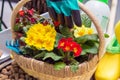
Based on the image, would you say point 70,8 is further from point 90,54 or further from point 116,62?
point 116,62

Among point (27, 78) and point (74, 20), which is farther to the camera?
point (27, 78)

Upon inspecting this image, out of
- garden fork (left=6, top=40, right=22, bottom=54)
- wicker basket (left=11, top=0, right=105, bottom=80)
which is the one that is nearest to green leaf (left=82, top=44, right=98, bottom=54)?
wicker basket (left=11, top=0, right=105, bottom=80)

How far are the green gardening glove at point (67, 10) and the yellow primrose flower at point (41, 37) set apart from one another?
40 mm

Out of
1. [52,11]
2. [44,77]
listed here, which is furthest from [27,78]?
[52,11]

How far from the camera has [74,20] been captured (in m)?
0.51

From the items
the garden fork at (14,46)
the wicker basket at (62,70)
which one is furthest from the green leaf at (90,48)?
the garden fork at (14,46)

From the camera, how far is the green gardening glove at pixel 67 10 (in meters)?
0.49

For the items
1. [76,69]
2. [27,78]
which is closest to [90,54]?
[76,69]

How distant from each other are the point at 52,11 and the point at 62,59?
11 centimetres

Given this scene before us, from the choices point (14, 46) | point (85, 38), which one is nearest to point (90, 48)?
point (85, 38)

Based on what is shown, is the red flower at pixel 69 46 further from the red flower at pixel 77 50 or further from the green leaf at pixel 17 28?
the green leaf at pixel 17 28

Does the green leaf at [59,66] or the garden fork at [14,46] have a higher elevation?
the garden fork at [14,46]

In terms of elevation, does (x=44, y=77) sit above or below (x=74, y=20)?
below

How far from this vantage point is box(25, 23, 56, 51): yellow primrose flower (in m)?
0.51
